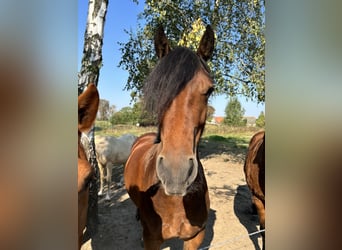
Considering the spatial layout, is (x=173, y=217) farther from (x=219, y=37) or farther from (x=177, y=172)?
(x=219, y=37)

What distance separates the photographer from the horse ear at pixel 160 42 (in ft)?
Result: 3.77

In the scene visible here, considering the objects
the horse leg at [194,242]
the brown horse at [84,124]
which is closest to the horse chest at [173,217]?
the horse leg at [194,242]

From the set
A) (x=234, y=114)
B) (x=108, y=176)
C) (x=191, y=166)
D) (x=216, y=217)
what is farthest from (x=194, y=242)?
(x=108, y=176)

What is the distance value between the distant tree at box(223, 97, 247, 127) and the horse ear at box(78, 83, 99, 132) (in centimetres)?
174

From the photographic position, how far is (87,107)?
2.14ft

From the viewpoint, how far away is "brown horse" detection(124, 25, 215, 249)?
0.81 meters

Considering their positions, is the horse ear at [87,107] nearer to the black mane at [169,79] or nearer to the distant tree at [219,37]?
the black mane at [169,79]

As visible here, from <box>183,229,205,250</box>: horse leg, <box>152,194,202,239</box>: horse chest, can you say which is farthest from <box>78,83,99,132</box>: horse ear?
<box>183,229,205,250</box>: horse leg

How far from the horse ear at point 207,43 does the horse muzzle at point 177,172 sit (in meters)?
0.57

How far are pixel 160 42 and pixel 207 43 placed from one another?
0.21 meters
